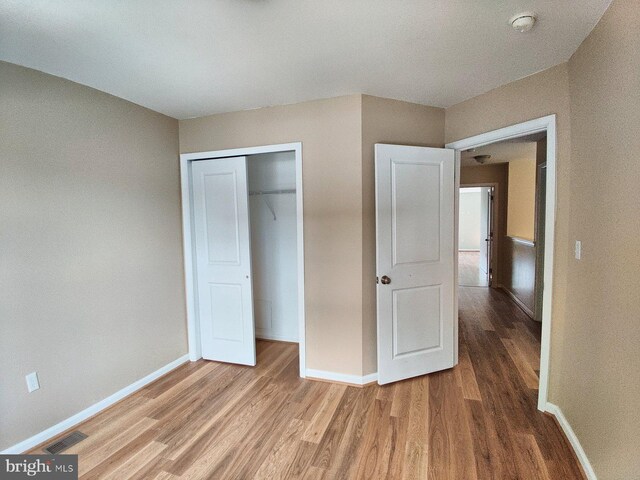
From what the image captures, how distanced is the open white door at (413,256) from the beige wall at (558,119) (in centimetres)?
49

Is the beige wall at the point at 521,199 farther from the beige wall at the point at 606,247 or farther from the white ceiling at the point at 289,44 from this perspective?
the beige wall at the point at 606,247

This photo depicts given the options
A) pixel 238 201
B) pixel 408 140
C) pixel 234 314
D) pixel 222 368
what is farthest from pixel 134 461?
pixel 408 140

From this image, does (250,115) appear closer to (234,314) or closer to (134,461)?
(234,314)

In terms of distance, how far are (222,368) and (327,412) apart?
1.22m

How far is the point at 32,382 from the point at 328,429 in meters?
1.91

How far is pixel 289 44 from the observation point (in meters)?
1.61

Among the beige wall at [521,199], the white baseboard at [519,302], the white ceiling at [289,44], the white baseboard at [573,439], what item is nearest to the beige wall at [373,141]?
the white ceiling at [289,44]

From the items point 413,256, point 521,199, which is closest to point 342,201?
point 413,256

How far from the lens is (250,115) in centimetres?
257

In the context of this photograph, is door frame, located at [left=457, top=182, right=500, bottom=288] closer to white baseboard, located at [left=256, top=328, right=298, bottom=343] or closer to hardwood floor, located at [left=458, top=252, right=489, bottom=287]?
hardwood floor, located at [left=458, top=252, right=489, bottom=287]

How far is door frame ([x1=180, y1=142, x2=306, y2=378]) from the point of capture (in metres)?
2.47

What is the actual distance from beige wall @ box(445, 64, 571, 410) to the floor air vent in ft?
10.5

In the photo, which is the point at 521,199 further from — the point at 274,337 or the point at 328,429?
the point at 328,429

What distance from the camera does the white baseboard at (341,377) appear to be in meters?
2.38
